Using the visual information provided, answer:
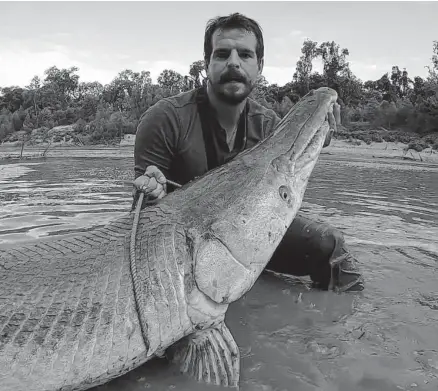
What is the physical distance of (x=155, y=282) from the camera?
1789 mm

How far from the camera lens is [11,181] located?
782cm

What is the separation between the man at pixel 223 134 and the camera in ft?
9.93

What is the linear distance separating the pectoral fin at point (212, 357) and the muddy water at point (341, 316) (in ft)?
0.16

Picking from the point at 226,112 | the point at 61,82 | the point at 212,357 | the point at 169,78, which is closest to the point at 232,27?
the point at 226,112

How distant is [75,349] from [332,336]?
1.27 meters

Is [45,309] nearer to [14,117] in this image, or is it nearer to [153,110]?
[153,110]

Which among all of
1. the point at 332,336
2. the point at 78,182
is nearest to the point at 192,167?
the point at 332,336

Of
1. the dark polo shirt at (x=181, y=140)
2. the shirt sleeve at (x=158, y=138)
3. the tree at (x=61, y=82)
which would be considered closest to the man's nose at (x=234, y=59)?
the dark polo shirt at (x=181, y=140)

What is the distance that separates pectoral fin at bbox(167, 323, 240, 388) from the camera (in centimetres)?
192

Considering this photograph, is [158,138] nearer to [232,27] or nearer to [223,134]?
[223,134]

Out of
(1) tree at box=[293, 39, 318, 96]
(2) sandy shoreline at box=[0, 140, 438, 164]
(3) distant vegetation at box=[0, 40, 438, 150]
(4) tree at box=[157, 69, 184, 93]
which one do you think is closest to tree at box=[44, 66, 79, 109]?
(3) distant vegetation at box=[0, 40, 438, 150]

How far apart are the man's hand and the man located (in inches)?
28.2

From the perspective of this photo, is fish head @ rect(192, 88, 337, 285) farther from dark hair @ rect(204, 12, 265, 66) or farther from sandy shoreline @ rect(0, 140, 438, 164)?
sandy shoreline @ rect(0, 140, 438, 164)

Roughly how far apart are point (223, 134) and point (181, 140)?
294mm
